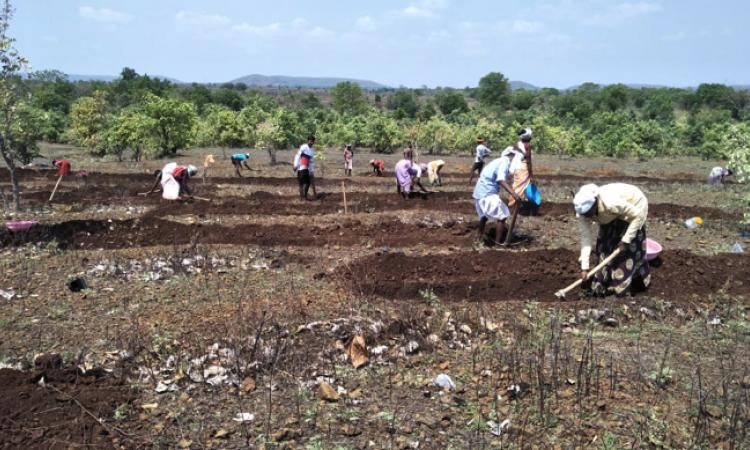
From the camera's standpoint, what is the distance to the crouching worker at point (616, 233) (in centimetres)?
639

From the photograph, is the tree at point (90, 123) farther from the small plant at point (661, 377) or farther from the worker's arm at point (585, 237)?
the small plant at point (661, 377)

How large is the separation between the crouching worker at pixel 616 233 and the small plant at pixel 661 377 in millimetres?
1629

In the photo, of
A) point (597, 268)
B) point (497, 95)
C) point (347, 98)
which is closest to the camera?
point (597, 268)

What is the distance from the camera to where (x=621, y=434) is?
4406 millimetres

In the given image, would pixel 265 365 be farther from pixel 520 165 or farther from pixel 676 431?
pixel 520 165

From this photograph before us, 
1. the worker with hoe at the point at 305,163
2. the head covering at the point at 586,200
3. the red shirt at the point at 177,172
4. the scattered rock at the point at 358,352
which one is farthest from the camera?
the red shirt at the point at 177,172

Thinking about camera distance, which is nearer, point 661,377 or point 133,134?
point 661,377

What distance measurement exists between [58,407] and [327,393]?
6.59 feet

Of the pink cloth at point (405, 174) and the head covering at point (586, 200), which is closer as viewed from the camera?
the head covering at point (586, 200)

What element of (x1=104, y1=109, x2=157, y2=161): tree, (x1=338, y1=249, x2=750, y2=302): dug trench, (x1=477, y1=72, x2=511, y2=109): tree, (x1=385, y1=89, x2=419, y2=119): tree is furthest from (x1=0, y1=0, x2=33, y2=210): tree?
(x1=477, y1=72, x2=511, y2=109): tree

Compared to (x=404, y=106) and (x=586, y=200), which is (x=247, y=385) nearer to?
(x=586, y=200)

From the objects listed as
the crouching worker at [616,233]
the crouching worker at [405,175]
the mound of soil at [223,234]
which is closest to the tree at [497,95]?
the crouching worker at [405,175]

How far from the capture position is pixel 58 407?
468 centimetres

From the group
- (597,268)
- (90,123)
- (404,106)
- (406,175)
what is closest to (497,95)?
(404,106)
